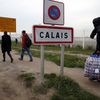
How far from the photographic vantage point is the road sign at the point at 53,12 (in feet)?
23.8

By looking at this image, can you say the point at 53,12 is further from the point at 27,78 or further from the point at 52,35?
the point at 27,78

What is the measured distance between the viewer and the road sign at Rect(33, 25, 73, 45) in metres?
7.04

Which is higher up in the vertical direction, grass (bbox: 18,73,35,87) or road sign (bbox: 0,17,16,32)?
road sign (bbox: 0,17,16,32)

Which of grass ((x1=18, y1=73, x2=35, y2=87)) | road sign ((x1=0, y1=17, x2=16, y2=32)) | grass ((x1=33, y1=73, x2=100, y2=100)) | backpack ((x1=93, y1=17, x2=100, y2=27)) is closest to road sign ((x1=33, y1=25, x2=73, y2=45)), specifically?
backpack ((x1=93, y1=17, x2=100, y2=27))

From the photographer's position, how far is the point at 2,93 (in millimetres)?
7238

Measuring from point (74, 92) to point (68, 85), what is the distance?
0.43 m

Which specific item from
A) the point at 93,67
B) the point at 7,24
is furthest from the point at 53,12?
the point at 7,24

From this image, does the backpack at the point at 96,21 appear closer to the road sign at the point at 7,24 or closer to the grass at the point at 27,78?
the grass at the point at 27,78

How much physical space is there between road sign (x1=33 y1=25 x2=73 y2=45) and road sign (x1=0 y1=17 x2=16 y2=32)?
13.0 m

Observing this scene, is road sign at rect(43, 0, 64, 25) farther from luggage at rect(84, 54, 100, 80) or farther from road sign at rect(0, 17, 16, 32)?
road sign at rect(0, 17, 16, 32)

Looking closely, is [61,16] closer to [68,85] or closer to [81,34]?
[68,85]

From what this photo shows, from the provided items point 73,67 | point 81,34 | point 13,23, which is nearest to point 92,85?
point 73,67

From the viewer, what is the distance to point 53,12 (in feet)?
24.4

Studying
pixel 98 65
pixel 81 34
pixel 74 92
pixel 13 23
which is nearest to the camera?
pixel 74 92
